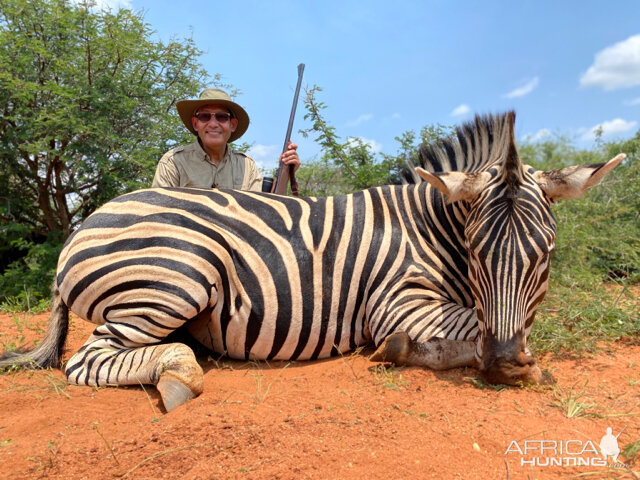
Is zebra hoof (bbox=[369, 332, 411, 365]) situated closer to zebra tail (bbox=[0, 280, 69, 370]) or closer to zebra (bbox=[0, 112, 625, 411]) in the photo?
zebra (bbox=[0, 112, 625, 411])

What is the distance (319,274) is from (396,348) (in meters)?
0.85

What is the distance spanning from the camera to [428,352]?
123 inches

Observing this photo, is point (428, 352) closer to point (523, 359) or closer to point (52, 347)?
point (523, 359)

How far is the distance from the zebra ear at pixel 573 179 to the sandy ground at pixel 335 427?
1192 mm

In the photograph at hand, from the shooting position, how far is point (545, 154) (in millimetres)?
21141

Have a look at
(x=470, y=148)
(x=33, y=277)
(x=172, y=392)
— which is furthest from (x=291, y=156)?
(x=33, y=277)

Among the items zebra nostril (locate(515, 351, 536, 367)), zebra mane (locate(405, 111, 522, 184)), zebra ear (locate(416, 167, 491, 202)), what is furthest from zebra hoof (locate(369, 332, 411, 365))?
zebra mane (locate(405, 111, 522, 184))

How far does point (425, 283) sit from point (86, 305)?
2471mm

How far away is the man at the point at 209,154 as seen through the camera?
5.58 metres

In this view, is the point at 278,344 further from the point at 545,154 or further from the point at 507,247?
the point at 545,154

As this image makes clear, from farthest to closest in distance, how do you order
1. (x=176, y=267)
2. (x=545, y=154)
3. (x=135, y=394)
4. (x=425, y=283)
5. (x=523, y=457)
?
(x=545, y=154), (x=425, y=283), (x=176, y=267), (x=135, y=394), (x=523, y=457)

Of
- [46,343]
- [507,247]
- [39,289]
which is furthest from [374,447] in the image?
[39,289]

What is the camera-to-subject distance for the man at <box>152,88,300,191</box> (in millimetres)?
5578

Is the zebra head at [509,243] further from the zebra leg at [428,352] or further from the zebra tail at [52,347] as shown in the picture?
the zebra tail at [52,347]
